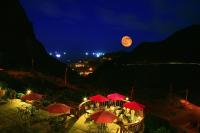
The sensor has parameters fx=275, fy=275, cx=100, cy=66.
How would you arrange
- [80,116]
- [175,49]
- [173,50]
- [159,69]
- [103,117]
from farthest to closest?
[175,49], [173,50], [159,69], [80,116], [103,117]

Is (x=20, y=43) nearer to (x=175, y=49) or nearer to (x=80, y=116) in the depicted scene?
(x=175, y=49)

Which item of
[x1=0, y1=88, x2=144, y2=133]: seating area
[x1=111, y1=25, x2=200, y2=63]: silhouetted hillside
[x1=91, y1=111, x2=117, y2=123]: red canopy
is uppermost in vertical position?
[x1=111, y1=25, x2=200, y2=63]: silhouetted hillside

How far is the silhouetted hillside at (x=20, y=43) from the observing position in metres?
52.6

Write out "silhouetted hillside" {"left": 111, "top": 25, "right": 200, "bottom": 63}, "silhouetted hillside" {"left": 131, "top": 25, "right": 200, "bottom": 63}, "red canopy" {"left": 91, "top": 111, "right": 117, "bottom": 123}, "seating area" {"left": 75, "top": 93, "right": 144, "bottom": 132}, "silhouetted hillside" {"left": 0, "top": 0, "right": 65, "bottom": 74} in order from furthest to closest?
"silhouetted hillside" {"left": 111, "top": 25, "right": 200, "bottom": 63}, "silhouetted hillside" {"left": 131, "top": 25, "right": 200, "bottom": 63}, "silhouetted hillside" {"left": 0, "top": 0, "right": 65, "bottom": 74}, "seating area" {"left": 75, "top": 93, "right": 144, "bottom": 132}, "red canopy" {"left": 91, "top": 111, "right": 117, "bottom": 123}

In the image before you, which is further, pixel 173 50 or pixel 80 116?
pixel 173 50

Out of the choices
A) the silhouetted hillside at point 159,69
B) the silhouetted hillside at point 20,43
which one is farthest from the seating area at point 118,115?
the silhouetted hillside at point 20,43

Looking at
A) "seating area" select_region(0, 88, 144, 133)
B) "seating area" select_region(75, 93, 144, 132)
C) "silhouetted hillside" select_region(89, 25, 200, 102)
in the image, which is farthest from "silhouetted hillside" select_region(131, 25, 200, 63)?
"seating area" select_region(0, 88, 144, 133)

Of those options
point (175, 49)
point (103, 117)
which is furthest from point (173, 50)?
point (103, 117)

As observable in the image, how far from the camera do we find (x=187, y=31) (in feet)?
200

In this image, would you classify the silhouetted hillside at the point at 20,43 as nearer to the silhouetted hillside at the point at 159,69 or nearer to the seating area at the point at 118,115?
the silhouetted hillside at the point at 159,69

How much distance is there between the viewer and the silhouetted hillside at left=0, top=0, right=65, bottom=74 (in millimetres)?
52625

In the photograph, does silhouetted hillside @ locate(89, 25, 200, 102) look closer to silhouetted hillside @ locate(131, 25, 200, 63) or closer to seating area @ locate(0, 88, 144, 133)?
silhouetted hillside @ locate(131, 25, 200, 63)

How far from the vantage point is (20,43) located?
55625 millimetres

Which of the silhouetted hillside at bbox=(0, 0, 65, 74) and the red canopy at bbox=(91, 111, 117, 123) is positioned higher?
the silhouetted hillside at bbox=(0, 0, 65, 74)
